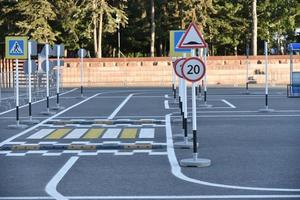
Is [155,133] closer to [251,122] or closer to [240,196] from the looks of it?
[251,122]

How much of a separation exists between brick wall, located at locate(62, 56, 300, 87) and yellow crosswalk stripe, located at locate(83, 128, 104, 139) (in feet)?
114

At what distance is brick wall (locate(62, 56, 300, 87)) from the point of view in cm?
5328

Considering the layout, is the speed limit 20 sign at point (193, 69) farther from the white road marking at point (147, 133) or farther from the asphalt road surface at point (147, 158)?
the white road marking at point (147, 133)

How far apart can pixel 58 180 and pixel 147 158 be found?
2.88 metres

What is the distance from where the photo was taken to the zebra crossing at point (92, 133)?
17.0 meters

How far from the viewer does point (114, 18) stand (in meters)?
60.1

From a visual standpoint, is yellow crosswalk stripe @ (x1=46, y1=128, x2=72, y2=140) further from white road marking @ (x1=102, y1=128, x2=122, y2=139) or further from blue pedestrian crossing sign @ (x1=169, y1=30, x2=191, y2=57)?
blue pedestrian crossing sign @ (x1=169, y1=30, x2=191, y2=57)

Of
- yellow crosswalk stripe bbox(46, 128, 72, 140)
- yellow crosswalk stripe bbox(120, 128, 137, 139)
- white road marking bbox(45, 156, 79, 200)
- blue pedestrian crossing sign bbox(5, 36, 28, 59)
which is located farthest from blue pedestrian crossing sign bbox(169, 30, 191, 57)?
white road marking bbox(45, 156, 79, 200)

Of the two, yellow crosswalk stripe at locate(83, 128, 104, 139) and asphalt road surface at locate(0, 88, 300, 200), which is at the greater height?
asphalt road surface at locate(0, 88, 300, 200)

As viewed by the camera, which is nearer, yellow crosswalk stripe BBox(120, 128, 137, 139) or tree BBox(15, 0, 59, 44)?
yellow crosswalk stripe BBox(120, 128, 137, 139)

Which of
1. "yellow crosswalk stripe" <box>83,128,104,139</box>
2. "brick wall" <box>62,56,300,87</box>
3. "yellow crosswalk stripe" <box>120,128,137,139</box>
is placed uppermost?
"brick wall" <box>62,56,300,87</box>

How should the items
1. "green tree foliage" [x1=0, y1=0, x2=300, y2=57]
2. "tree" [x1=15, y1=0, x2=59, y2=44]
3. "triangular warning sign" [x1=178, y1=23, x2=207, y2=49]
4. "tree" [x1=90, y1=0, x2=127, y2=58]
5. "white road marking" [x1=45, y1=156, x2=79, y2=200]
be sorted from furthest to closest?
"green tree foliage" [x1=0, y1=0, x2=300, y2=57], "tree" [x1=90, y1=0, x2=127, y2=58], "tree" [x1=15, y1=0, x2=59, y2=44], "triangular warning sign" [x1=178, y1=23, x2=207, y2=49], "white road marking" [x1=45, y1=156, x2=79, y2=200]

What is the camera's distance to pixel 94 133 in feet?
59.0

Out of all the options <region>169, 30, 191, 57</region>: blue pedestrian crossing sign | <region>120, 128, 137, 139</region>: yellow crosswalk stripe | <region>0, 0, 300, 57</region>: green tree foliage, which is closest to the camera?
<region>120, 128, 137, 139</region>: yellow crosswalk stripe
